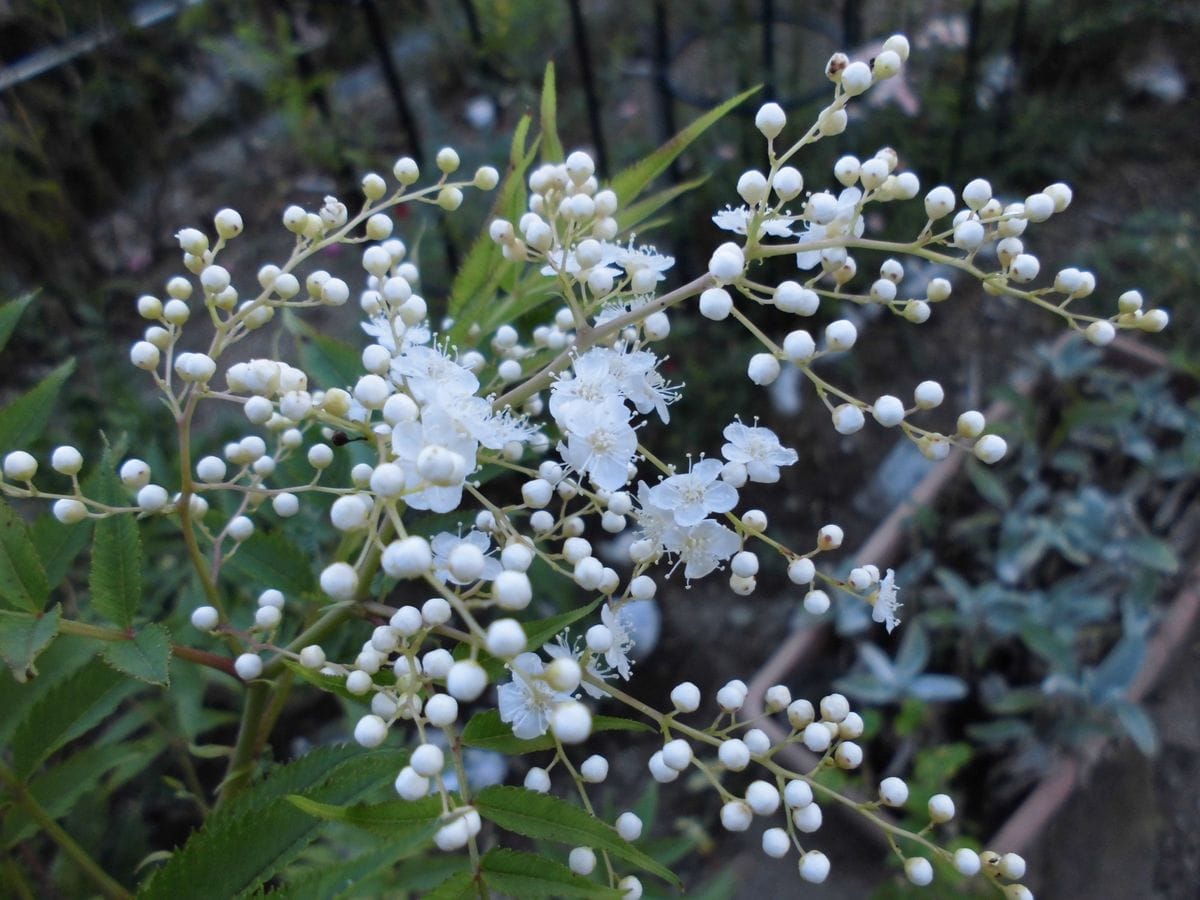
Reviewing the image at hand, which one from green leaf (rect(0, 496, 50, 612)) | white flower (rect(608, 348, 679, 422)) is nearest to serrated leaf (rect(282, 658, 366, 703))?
green leaf (rect(0, 496, 50, 612))

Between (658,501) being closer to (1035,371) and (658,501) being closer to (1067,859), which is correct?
(1067,859)

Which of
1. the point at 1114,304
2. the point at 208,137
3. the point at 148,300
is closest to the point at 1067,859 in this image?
the point at 1114,304

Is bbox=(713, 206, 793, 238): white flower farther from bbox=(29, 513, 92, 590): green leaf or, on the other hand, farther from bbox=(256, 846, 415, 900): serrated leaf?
bbox=(29, 513, 92, 590): green leaf

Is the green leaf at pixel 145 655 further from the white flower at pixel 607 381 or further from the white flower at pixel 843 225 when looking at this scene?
the white flower at pixel 843 225

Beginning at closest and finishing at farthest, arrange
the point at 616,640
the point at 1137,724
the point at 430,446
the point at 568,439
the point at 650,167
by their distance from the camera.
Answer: the point at 430,446
the point at 568,439
the point at 616,640
the point at 650,167
the point at 1137,724

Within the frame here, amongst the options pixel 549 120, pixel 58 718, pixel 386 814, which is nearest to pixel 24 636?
pixel 58 718

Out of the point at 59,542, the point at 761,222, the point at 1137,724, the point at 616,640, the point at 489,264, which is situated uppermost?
the point at 761,222

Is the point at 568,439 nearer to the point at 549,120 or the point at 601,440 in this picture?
the point at 601,440
